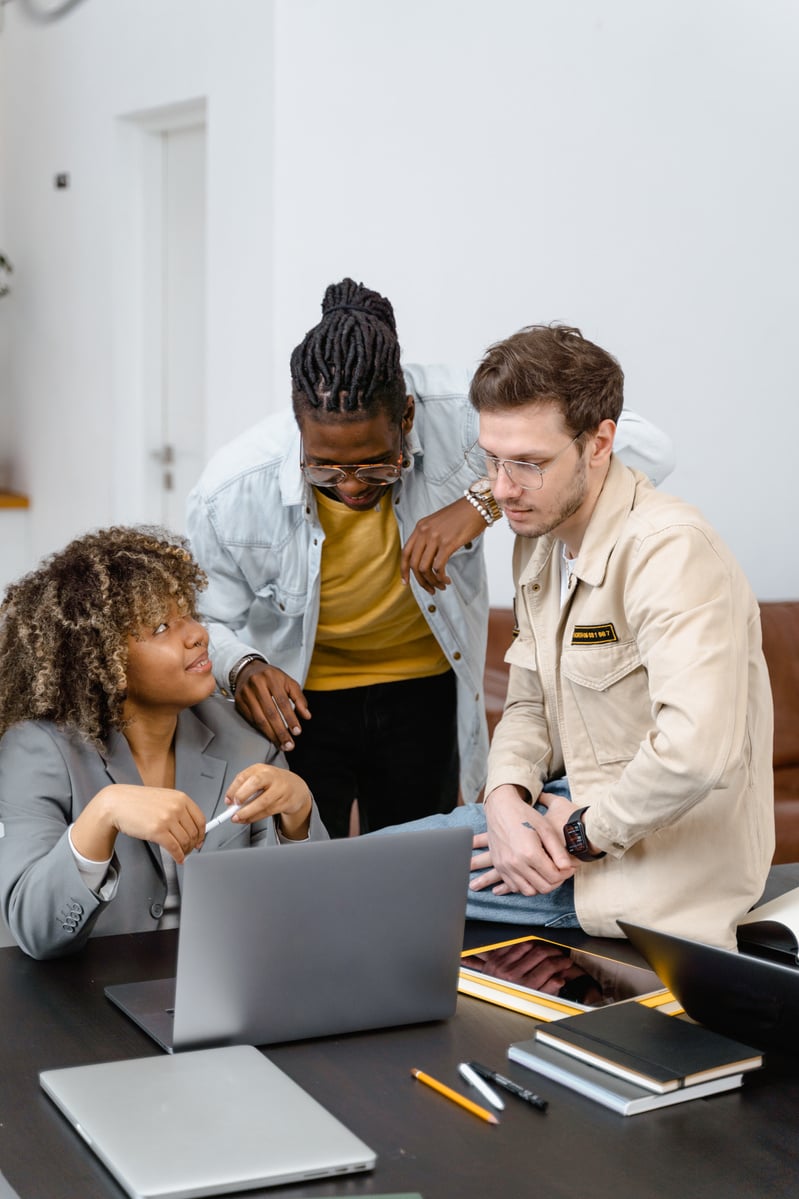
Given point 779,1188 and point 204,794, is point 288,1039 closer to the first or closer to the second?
point 779,1188

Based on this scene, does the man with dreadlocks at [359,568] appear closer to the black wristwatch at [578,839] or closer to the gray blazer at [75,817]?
the gray blazer at [75,817]

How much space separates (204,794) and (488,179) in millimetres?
2720

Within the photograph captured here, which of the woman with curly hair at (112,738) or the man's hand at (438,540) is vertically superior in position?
the man's hand at (438,540)

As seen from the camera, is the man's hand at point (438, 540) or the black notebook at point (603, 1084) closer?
the black notebook at point (603, 1084)

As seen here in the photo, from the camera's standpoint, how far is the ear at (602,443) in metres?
1.78

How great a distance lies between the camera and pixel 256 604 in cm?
254

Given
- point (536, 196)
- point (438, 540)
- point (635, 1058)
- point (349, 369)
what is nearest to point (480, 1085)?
point (635, 1058)

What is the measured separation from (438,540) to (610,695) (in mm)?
464

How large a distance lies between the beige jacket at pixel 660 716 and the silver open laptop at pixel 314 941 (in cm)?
36

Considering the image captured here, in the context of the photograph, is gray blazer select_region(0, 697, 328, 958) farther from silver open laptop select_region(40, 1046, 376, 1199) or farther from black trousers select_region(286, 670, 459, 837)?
black trousers select_region(286, 670, 459, 837)

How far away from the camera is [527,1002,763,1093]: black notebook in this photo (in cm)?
124

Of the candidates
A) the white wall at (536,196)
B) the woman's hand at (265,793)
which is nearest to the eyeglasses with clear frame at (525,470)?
the woman's hand at (265,793)

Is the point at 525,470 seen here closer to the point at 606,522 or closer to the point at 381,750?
the point at 606,522

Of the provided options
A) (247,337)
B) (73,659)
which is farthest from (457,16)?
(73,659)
